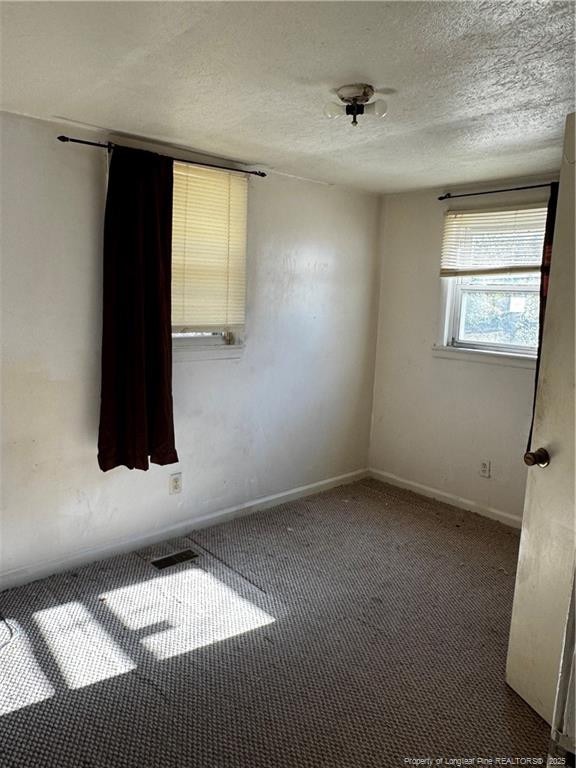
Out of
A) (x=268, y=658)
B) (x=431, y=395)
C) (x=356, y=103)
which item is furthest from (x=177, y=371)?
(x=431, y=395)

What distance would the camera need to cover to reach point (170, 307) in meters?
2.86

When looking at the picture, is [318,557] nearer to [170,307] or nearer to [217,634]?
[217,634]

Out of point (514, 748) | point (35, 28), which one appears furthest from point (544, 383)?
point (35, 28)

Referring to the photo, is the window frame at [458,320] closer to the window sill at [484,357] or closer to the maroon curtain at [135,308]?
the window sill at [484,357]

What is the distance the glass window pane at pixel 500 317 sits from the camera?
3422 millimetres

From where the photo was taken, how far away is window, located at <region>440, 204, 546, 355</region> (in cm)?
334

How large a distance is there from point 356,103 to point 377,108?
3.1 inches

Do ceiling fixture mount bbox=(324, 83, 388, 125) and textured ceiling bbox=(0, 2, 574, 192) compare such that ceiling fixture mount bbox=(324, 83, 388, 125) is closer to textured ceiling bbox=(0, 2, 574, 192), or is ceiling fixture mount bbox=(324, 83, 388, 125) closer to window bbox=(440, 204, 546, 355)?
textured ceiling bbox=(0, 2, 574, 192)

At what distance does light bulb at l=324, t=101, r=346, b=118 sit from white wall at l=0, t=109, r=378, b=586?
120 cm

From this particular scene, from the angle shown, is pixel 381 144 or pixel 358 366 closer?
pixel 381 144

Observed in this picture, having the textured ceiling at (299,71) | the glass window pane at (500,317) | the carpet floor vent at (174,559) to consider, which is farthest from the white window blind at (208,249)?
the glass window pane at (500,317)

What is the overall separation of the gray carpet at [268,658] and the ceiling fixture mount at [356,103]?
2100mm

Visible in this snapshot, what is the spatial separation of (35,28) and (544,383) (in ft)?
6.28

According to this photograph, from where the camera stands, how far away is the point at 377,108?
200 centimetres
